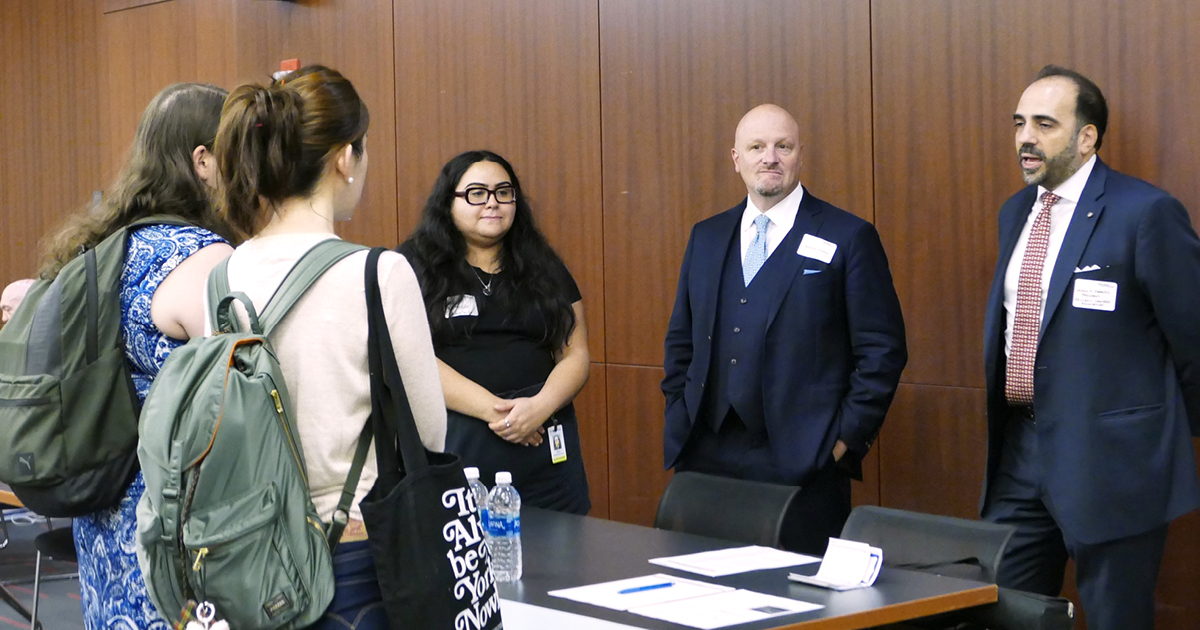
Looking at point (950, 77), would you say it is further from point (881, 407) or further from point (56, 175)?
point (56, 175)

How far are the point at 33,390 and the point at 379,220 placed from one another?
4583mm

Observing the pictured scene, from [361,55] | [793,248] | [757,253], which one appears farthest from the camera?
[361,55]

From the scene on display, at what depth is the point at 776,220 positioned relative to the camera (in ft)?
13.1

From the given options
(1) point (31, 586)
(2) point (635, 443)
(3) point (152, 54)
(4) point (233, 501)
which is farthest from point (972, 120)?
(3) point (152, 54)

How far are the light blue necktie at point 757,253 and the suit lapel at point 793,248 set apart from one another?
68 mm

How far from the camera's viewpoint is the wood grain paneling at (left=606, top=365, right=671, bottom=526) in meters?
5.46

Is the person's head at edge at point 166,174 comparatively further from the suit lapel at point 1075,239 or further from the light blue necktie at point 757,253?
the suit lapel at point 1075,239

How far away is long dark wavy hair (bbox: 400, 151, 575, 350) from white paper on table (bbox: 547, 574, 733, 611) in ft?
4.75

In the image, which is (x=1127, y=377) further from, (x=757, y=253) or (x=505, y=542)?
(x=505, y=542)

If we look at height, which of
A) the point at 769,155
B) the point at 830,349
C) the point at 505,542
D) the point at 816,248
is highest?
the point at 769,155

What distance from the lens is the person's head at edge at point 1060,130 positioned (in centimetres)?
346

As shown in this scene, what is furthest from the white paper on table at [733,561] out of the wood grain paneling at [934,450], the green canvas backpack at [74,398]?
the wood grain paneling at [934,450]

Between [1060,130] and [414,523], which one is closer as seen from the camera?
[414,523]

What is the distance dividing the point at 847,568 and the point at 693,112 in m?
3.13
